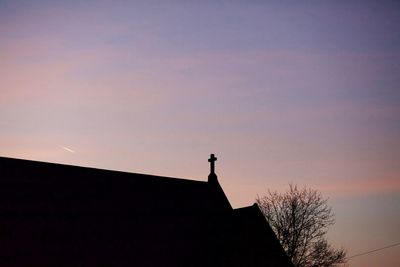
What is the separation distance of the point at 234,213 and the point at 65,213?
1423cm

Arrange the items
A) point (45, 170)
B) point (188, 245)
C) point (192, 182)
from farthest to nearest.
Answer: point (192, 182), point (188, 245), point (45, 170)

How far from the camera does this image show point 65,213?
25.6 m

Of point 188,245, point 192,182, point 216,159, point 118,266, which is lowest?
point 118,266

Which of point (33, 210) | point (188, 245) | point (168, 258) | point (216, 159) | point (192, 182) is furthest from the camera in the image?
point (216, 159)

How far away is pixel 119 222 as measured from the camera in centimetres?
2773

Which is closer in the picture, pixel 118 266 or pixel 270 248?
pixel 118 266

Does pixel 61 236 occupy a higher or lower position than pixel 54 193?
lower

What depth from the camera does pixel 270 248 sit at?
3519 centimetres

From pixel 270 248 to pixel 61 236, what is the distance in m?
16.1

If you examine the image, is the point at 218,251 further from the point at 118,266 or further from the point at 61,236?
the point at 61,236

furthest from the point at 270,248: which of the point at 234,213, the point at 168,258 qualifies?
the point at 168,258

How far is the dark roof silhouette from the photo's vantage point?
23797 millimetres

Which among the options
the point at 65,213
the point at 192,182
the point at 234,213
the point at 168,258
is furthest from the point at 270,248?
the point at 65,213

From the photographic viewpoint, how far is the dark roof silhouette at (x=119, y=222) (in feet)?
78.1
